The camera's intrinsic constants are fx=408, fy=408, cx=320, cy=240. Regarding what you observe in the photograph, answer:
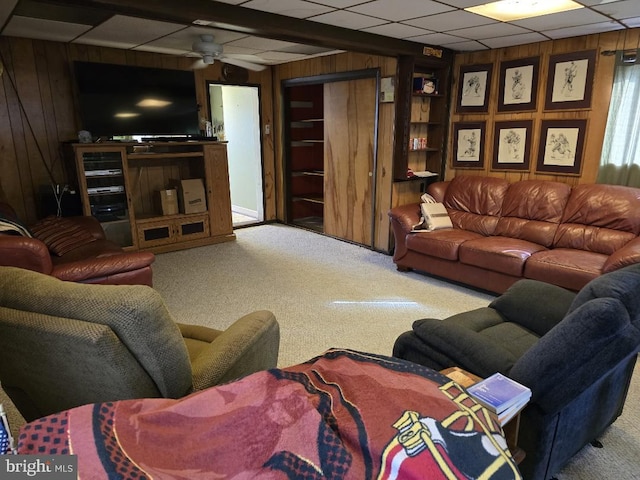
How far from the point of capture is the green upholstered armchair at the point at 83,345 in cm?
117

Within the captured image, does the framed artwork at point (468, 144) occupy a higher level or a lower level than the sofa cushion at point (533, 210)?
higher

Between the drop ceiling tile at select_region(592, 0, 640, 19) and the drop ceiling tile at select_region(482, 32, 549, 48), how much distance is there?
2.43 ft

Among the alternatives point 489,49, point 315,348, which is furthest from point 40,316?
point 489,49

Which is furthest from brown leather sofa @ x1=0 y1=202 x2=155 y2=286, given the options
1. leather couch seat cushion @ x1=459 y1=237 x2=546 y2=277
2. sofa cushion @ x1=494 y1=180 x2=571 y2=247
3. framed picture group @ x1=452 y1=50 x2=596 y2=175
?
framed picture group @ x1=452 y1=50 x2=596 y2=175

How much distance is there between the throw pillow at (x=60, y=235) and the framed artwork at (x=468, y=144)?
13.2 feet

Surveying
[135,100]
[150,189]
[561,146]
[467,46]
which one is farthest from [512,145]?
[150,189]

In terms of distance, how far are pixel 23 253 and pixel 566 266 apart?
3781 mm

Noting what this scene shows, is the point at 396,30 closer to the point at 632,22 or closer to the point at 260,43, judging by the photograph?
the point at 260,43

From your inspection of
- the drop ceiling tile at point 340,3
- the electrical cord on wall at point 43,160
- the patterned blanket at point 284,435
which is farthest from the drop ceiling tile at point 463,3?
the electrical cord on wall at point 43,160

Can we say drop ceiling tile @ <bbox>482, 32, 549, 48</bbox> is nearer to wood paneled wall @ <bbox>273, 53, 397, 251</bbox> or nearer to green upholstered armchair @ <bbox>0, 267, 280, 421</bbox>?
wood paneled wall @ <bbox>273, 53, 397, 251</bbox>

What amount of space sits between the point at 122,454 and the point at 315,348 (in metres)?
2.08

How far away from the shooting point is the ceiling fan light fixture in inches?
115

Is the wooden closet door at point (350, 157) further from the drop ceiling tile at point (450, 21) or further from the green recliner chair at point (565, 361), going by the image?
the green recliner chair at point (565, 361)

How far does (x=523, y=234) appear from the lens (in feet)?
12.9
